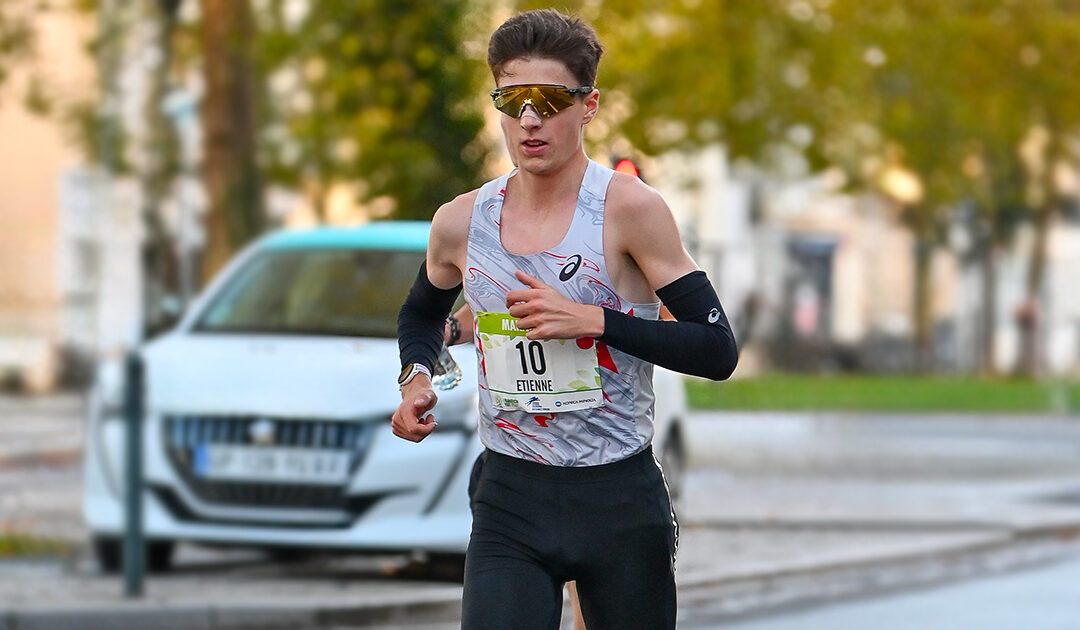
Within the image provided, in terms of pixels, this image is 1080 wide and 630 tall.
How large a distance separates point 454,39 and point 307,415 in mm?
6607

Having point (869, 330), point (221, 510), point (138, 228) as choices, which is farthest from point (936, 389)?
point (221, 510)

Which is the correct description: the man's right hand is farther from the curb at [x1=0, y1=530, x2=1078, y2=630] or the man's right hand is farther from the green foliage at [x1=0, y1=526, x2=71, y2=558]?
the green foliage at [x1=0, y1=526, x2=71, y2=558]

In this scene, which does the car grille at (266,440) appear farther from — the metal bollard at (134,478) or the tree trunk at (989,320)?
the tree trunk at (989,320)

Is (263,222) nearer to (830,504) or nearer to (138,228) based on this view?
(830,504)

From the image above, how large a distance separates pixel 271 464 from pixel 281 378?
0.36 metres

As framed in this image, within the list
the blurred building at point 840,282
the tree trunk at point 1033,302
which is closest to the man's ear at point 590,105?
the tree trunk at point 1033,302

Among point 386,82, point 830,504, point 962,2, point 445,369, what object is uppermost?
point 962,2

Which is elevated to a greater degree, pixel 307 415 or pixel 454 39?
pixel 454 39

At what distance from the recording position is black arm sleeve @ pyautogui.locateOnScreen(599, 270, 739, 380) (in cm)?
432

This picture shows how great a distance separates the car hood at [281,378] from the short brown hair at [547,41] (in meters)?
4.75

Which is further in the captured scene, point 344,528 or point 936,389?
point 936,389

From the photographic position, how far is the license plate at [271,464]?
931 cm

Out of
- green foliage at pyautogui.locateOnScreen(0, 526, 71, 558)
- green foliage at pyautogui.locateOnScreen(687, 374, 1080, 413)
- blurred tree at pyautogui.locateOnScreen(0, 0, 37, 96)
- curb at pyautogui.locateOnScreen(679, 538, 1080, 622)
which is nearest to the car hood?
curb at pyautogui.locateOnScreen(679, 538, 1080, 622)

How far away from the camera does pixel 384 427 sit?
30.5 ft
